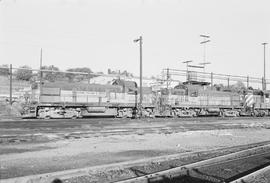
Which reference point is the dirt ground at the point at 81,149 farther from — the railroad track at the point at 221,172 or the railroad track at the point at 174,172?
the railroad track at the point at 221,172

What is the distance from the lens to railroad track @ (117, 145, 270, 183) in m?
5.92

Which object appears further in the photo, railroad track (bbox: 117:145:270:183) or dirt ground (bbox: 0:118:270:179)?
dirt ground (bbox: 0:118:270:179)

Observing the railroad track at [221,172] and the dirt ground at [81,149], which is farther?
the dirt ground at [81,149]

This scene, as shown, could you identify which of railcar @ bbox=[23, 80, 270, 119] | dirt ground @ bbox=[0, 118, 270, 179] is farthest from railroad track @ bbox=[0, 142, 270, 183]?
railcar @ bbox=[23, 80, 270, 119]

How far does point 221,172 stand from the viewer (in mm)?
6828

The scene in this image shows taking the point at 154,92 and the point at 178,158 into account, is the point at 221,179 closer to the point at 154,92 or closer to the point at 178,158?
the point at 178,158

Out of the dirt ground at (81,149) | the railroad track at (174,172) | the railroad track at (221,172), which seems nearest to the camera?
the railroad track at (174,172)

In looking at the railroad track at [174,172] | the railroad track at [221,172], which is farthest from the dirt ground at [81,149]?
the railroad track at [221,172]

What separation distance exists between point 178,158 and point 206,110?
25.1m

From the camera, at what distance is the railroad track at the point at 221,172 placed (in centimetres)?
592

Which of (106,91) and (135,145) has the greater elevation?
(106,91)

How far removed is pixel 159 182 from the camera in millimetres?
5715

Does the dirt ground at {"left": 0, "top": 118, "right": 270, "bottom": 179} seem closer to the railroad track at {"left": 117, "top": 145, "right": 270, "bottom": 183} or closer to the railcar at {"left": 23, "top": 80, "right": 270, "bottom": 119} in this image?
the railroad track at {"left": 117, "top": 145, "right": 270, "bottom": 183}

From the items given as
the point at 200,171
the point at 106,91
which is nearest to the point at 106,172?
the point at 200,171
